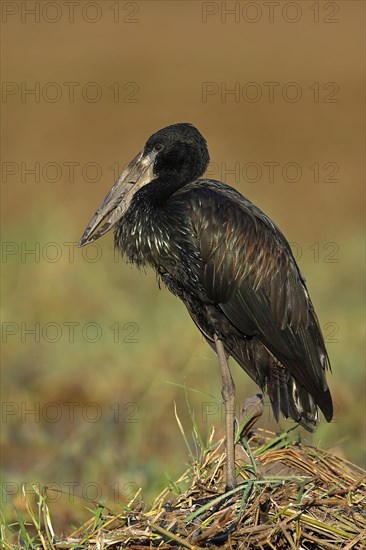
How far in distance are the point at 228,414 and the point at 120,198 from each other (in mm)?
1369

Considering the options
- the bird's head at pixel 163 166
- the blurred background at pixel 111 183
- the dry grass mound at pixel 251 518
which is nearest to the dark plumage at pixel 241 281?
the bird's head at pixel 163 166

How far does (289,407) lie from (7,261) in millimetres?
5788

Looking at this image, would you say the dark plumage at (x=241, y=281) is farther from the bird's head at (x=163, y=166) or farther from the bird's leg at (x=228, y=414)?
the bird's head at (x=163, y=166)

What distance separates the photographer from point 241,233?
625 centimetres

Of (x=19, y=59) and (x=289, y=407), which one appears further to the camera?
(x=19, y=59)

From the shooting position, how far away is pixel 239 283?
6.29 meters

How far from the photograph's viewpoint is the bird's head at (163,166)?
659 centimetres

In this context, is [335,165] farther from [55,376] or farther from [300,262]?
[55,376]

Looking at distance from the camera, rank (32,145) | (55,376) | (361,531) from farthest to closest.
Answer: (32,145)
(55,376)
(361,531)

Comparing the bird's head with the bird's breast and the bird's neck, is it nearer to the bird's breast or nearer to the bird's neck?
the bird's neck

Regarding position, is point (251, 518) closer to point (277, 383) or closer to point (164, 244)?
point (277, 383)

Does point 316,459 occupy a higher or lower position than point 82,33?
lower

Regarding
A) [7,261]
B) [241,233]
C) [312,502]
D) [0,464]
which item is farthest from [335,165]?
[312,502]

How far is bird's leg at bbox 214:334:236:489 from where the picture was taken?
17.9 feet
